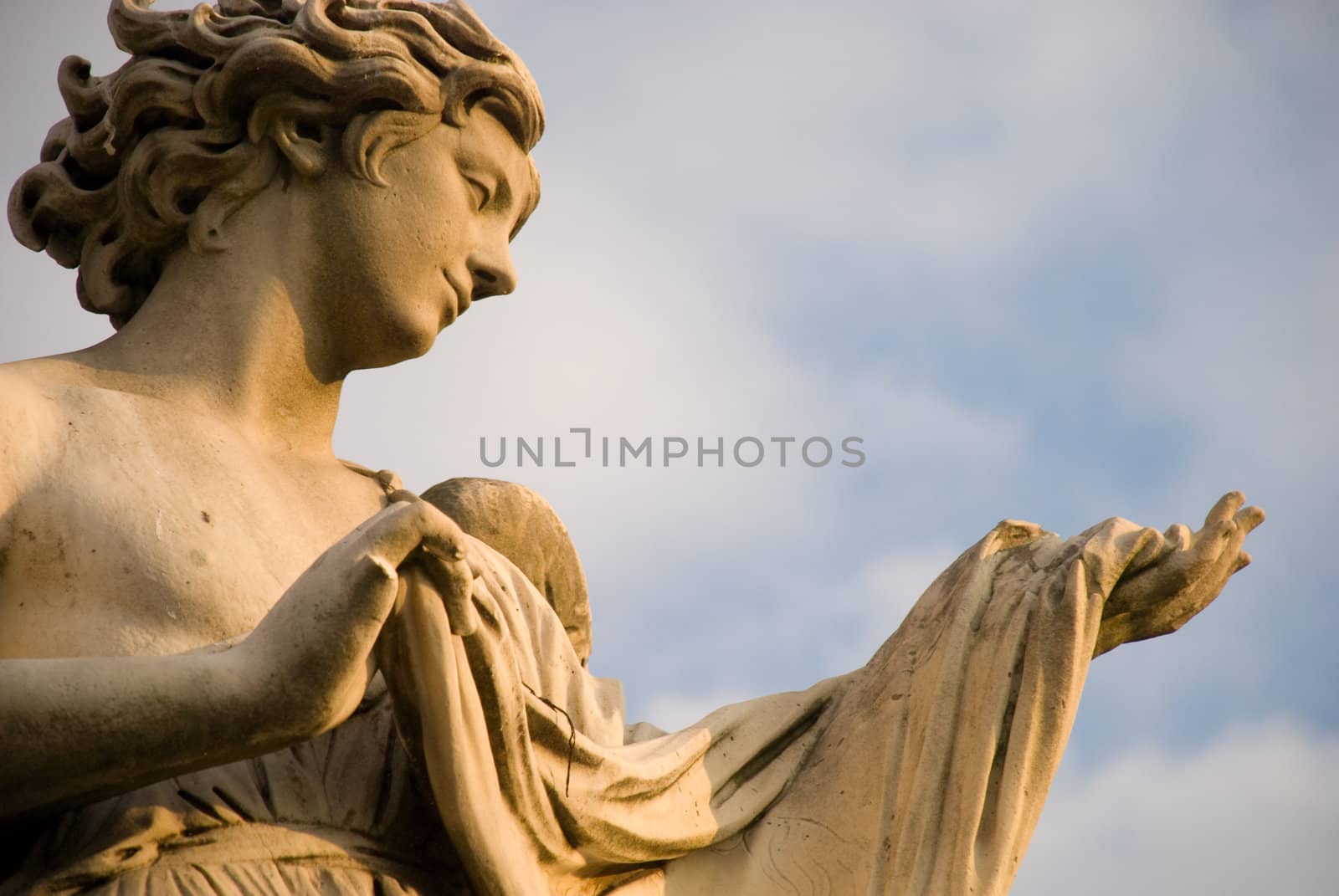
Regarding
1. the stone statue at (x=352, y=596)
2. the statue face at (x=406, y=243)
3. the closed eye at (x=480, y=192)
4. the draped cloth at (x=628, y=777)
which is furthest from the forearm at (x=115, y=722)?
the closed eye at (x=480, y=192)

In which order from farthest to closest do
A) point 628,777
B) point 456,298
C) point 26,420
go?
point 456,298
point 628,777
point 26,420

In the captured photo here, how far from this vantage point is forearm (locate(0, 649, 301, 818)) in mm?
5547

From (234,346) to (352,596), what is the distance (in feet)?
5.00

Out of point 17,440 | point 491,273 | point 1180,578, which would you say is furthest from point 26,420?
point 1180,578

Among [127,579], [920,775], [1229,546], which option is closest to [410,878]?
[127,579]

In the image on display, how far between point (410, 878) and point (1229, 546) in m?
2.41

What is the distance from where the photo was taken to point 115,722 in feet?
18.3

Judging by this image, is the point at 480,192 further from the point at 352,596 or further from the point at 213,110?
the point at 352,596

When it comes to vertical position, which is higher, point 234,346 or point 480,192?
point 480,192

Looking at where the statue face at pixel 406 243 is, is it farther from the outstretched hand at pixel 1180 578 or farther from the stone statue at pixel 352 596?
the outstretched hand at pixel 1180 578

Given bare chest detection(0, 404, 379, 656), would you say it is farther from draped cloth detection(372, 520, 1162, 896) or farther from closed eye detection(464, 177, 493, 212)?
closed eye detection(464, 177, 493, 212)

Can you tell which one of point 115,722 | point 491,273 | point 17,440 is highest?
point 491,273

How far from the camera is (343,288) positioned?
23.1 feet

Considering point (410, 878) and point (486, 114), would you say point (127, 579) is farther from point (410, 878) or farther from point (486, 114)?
point (486, 114)
